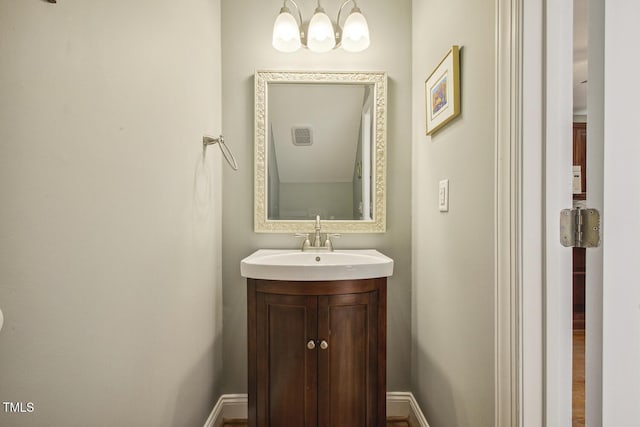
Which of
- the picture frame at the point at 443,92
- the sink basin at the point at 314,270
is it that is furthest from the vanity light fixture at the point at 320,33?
the sink basin at the point at 314,270

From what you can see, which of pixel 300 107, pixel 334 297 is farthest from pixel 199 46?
pixel 334 297

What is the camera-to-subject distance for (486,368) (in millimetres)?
932

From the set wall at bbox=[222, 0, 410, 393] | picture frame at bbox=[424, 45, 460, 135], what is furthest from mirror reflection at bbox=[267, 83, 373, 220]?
picture frame at bbox=[424, 45, 460, 135]

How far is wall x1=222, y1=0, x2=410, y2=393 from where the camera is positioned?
5.64 ft

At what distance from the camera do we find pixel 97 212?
0.74 meters

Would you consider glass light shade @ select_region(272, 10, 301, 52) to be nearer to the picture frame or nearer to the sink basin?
the picture frame

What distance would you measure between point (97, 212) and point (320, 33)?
52.5 inches

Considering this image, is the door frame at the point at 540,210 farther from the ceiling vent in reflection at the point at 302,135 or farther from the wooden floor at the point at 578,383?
the wooden floor at the point at 578,383

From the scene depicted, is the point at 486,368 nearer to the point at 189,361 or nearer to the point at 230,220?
the point at 189,361

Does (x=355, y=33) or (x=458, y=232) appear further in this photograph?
(x=355, y=33)

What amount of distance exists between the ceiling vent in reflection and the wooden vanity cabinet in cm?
80

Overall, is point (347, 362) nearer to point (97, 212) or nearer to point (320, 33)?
point (97, 212)

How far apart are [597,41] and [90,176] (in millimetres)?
1125

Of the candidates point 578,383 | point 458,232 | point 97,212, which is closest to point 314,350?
point 458,232
